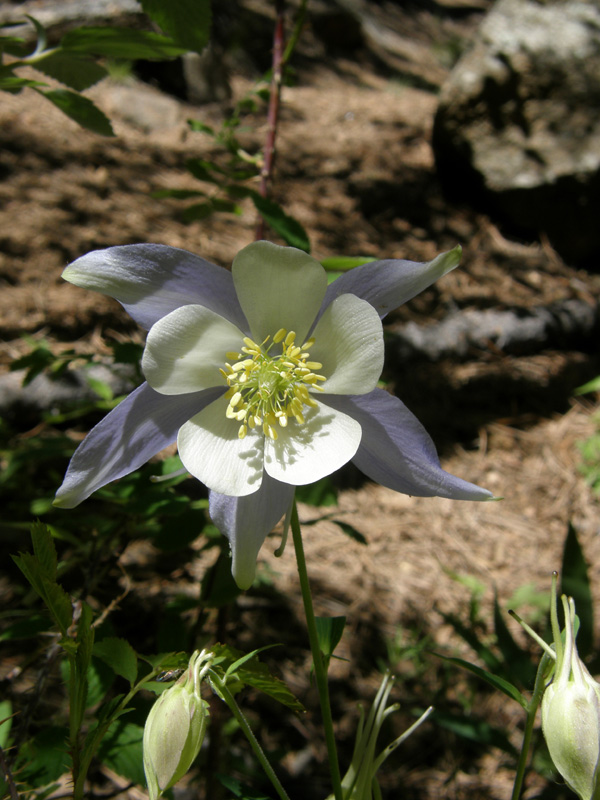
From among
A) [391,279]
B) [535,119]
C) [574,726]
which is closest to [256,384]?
[391,279]

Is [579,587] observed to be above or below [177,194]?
below

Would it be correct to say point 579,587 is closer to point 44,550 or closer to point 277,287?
point 277,287

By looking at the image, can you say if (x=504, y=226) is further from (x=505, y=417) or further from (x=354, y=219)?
(x=505, y=417)

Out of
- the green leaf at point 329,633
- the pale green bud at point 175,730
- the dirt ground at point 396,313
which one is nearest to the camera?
the pale green bud at point 175,730

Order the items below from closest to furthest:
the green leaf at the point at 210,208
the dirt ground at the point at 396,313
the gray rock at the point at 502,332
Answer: the green leaf at the point at 210,208, the dirt ground at the point at 396,313, the gray rock at the point at 502,332

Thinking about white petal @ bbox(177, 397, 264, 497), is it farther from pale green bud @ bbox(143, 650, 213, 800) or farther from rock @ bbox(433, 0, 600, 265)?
rock @ bbox(433, 0, 600, 265)

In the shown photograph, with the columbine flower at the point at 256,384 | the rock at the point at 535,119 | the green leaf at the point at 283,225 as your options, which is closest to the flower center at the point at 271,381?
the columbine flower at the point at 256,384

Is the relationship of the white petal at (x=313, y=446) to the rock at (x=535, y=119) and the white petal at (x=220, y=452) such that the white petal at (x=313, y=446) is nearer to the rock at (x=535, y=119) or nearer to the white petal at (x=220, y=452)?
the white petal at (x=220, y=452)

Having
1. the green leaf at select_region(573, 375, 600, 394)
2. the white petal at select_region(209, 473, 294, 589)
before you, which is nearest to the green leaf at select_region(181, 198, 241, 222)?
the white petal at select_region(209, 473, 294, 589)
